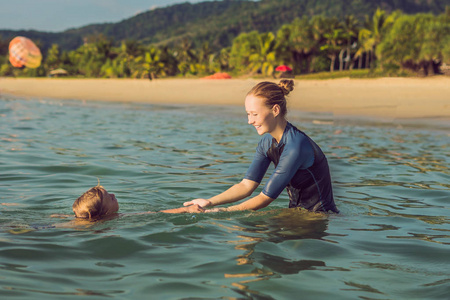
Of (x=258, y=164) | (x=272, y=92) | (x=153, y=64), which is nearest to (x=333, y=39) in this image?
(x=153, y=64)

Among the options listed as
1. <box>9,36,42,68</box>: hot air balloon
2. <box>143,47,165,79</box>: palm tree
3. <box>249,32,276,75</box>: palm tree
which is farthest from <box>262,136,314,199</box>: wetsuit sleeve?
<box>143,47,165,79</box>: palm tree

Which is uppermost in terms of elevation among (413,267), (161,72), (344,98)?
(161,72)

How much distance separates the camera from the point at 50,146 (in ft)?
37.5

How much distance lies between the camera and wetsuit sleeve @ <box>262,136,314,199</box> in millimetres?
4723

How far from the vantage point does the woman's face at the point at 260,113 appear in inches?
183

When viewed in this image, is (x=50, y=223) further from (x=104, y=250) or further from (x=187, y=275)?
(x=187, y=275)

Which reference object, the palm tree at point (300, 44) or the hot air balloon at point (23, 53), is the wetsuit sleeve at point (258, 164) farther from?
the palm tree at point (300, 44)

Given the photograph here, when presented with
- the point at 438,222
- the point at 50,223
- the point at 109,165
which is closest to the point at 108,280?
the point at 50,223

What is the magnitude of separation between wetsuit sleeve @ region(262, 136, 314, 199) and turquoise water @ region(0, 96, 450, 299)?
0.45 m

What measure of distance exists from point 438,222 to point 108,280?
3.87m

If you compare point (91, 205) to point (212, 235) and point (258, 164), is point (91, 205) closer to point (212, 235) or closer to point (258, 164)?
point (212, 235)

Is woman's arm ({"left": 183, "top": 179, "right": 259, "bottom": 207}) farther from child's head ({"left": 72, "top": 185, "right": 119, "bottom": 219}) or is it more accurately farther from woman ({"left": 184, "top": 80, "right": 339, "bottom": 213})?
child's head ({"left": 72, "top": 185, "right": 119, "bottom": 219})

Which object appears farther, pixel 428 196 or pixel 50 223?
pixel 428 196

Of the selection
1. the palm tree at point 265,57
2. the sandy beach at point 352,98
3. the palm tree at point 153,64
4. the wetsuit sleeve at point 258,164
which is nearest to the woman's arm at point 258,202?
the wetsuit sleeve at point 258,164
